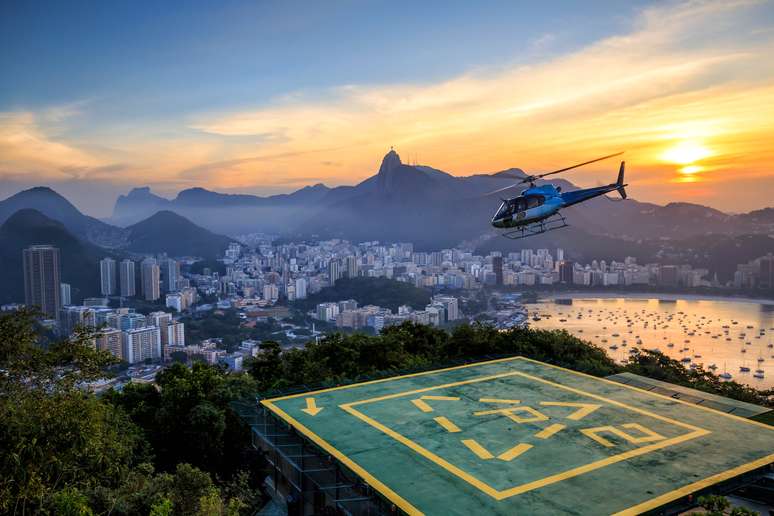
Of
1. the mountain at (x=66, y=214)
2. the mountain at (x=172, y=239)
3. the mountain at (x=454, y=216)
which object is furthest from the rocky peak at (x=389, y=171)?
the mountain at (x=66, y=214)

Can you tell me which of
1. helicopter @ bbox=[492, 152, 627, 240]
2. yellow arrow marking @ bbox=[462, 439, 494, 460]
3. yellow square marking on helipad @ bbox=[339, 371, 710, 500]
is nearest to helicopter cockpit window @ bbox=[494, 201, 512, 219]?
helicopter @ bbox=[492, 152, 627, 240]

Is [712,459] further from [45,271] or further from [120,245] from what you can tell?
[120,245]

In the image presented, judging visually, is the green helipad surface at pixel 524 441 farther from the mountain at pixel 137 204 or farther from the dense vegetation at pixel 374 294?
the mountain at pixel 137 204

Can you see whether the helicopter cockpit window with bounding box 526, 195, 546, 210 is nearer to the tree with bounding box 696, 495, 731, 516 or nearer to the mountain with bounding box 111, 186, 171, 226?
the tree with bounding box 696, 495, 731, 516

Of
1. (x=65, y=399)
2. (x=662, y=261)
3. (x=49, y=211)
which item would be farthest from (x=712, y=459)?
(x=49, y=211)

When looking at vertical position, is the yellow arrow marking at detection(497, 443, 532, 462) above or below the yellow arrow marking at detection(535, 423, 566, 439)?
below

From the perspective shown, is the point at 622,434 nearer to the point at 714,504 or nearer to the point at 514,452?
the point at 514,452
